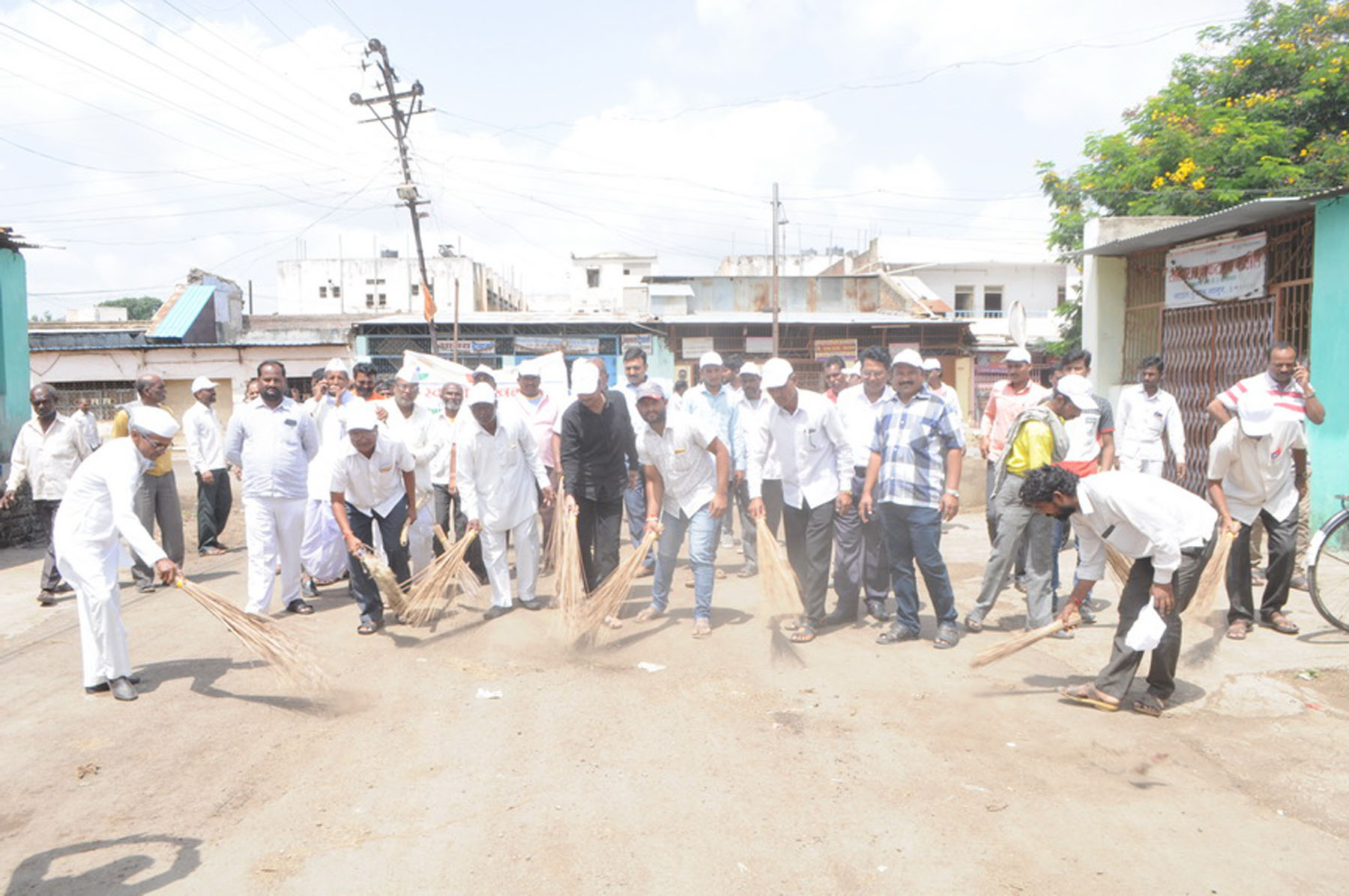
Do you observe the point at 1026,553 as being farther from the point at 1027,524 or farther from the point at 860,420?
the point at 860,420

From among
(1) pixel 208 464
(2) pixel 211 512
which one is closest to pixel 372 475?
(1) pixel 208 464

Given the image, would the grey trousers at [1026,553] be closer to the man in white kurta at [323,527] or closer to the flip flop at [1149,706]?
the flip flop at [1149,706]

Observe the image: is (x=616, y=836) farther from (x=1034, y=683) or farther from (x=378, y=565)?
(x=378, y=565)

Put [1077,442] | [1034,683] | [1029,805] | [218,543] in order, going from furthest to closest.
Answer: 1. [218,543]
2. [1077,442]
3. [1034,683]
4. [1029,805]

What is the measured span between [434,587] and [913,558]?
3052mm

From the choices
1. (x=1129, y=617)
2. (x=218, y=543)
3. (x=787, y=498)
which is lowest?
(x=218, y=543)

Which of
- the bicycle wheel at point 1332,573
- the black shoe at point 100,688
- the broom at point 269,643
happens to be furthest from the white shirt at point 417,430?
the bicycle wheel at point 1332,573

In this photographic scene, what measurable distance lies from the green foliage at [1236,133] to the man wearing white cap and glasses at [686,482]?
10416 mm

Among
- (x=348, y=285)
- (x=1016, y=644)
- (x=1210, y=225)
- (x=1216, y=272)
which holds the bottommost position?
(x=1016, y=644)

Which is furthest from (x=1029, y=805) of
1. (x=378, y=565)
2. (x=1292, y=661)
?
(x=378, y=565)

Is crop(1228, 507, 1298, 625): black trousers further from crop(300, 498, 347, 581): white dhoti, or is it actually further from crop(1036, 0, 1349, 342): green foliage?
crop(1036, 0, 1349, 342): green foliage

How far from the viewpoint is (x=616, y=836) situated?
321 cm

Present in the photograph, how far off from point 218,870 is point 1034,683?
3.78 metres

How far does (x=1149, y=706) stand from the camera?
4.32m
